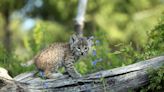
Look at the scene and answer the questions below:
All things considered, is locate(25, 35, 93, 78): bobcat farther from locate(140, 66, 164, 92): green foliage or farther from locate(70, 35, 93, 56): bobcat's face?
locate(140, 66, 164, 92): green foliage

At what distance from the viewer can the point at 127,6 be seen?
29859mm

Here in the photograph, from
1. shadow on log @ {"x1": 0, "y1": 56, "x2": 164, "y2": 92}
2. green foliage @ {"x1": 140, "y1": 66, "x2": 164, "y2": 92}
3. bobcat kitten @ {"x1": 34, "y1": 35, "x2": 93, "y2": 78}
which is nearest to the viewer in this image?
green foliage @ {"x1": 140, "y1": 66, "x2": 164, "y2": 92}

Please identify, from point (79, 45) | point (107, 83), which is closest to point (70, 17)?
point (79, 45)

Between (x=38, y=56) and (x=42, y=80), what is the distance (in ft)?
2.74

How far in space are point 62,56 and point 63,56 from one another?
0.12ft

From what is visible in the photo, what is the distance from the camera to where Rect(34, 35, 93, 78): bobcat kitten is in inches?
418

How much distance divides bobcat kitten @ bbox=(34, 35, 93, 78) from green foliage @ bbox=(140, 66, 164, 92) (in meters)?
1.40

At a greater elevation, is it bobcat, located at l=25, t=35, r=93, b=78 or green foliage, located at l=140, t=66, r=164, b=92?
bobcat, located at l=25, t=35, r=93, b=78

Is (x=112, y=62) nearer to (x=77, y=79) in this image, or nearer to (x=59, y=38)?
(x=77, y=79)

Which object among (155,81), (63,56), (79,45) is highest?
(79,45)

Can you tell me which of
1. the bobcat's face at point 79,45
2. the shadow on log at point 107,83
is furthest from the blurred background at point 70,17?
the shadow on log at point 107,83

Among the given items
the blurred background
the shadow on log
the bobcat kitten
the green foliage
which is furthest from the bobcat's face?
the blurred background

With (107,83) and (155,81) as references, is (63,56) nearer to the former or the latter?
(107,83)

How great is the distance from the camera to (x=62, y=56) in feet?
35.6
